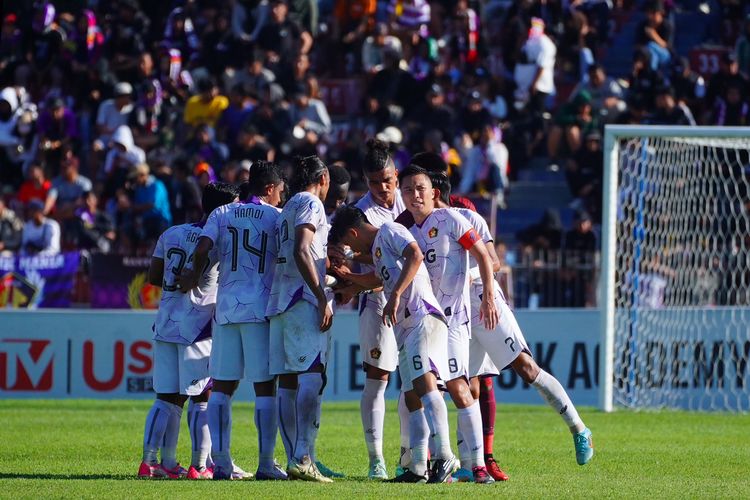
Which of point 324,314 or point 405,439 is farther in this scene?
point 405,439

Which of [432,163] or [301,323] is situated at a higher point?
[432,163]

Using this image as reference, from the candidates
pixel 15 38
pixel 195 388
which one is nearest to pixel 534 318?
pixel 195 388

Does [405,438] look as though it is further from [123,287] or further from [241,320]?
[123,287]

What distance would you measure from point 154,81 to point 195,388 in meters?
16.1

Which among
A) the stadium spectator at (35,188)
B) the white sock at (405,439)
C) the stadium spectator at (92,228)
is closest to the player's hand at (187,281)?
the white sock at (405,439)

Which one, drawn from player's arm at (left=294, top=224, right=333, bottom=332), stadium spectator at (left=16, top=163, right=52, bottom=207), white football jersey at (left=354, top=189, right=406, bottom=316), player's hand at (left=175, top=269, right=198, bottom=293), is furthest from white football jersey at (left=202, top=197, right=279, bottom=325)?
stadium spectator at (left=16, top=163, right=52, bottom=207)

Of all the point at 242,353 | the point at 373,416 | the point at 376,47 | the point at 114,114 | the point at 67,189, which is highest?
the point at 376,47

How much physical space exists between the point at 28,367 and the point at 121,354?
126 centimetres

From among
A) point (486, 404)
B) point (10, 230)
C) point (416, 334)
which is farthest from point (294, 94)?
point (416, 334)

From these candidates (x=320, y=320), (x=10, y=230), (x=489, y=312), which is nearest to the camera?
(x=489, y=312)

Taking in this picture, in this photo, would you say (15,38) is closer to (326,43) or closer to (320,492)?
(326,43)

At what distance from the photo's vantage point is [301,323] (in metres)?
9.47

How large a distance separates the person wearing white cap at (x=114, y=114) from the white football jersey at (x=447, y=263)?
51.0ft

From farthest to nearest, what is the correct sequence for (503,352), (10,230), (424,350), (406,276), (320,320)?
1. (10,230)
2. (503,352)
3. (320,320)
4. (424,350)
5. (406,276)
